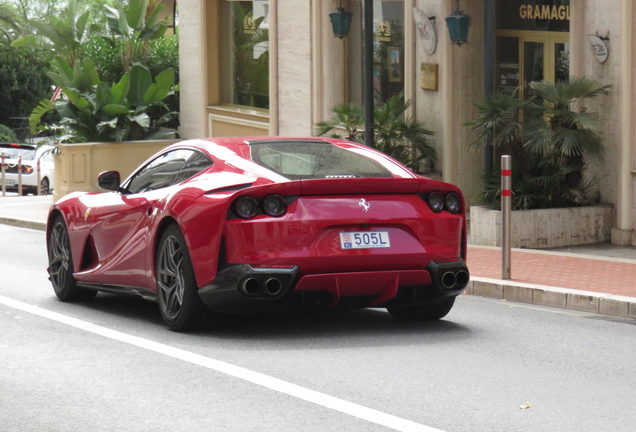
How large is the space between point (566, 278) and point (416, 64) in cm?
676

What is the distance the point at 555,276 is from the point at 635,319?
1.86 metres

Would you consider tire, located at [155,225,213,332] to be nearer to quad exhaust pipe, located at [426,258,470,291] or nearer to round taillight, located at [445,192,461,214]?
quad exhaust pipe, located at [426,258,470,291]

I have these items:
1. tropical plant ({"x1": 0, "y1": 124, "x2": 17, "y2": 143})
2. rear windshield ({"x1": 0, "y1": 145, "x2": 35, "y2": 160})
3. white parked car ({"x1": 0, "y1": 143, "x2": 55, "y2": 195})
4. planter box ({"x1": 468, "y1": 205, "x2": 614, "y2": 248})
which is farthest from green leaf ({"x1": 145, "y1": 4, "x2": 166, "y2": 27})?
Answer: tropical plant ({"x1": 0, "y1": 124, "x2": 17, "y2": 143})

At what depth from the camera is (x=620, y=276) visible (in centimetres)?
1061

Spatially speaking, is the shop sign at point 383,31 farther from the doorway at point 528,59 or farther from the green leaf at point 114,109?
the green leaf at point 114,109

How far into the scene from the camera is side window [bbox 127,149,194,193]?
8365mm

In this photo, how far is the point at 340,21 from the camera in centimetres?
1823

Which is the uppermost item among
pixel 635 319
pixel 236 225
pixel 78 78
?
pixel 78 78

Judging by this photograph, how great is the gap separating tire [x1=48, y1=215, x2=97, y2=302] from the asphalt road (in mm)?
335

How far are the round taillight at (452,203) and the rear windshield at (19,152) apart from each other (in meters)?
28.4

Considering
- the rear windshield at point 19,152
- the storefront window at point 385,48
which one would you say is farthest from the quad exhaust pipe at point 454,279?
the rear windshield at point 19,152

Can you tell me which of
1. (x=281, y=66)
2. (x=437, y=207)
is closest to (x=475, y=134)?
(x=281, y=66)

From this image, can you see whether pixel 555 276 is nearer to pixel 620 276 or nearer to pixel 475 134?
pixel 620 276

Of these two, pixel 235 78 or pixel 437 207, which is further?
pixel 235 78
